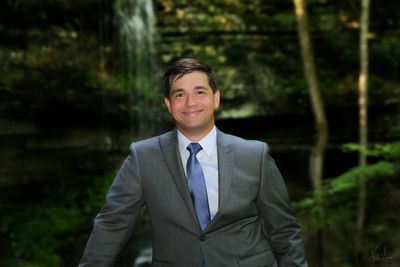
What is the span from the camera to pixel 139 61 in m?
13.1

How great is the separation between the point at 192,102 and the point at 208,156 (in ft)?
0.77

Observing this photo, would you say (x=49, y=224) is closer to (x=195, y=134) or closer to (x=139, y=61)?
(x=139, y=61)

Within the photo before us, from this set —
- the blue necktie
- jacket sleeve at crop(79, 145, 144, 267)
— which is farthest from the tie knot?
jacket sleeve at crop(79, 145, 144, 267)

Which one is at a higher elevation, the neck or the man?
the neck

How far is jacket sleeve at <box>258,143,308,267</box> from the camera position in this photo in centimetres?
209

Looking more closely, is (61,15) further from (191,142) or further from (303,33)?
(191,142)

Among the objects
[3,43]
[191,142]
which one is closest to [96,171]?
[3,43]

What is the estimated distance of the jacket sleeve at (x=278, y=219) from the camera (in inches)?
82.4

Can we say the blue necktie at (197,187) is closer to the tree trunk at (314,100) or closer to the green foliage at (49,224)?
the green foliage at (49,224)

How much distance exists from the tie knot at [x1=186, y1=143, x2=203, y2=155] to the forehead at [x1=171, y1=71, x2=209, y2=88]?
24 centimetres

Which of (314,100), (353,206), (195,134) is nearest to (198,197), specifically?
(195,134)

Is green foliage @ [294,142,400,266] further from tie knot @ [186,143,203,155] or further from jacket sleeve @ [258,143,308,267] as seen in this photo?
tie knot @ [186,143,203,155]

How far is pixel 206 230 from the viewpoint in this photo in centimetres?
201

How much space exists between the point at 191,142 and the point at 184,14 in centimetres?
1119
